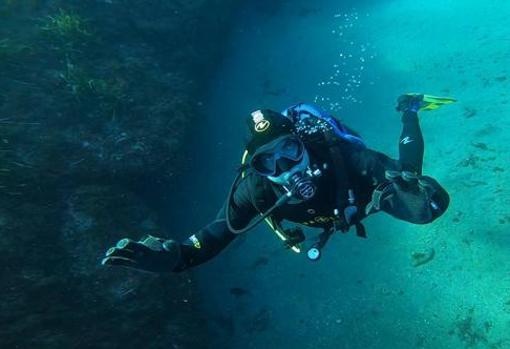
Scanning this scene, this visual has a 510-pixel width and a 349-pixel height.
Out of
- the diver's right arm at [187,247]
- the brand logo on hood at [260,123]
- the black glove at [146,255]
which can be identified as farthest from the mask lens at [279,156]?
the black glove at [146,255]

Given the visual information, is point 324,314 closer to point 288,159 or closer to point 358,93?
point 288,159

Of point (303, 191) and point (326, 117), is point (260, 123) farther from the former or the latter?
point (326, 117)

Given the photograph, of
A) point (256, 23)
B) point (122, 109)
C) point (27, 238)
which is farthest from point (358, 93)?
point (27, 238)

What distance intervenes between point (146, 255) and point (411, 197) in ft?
7.19

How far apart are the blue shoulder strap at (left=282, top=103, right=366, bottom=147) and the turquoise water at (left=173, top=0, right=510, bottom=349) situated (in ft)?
11.7

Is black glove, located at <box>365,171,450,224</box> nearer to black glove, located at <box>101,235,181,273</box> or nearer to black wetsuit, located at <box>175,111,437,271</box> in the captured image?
black wetsuit, located at <box>175,111,437,271</box>

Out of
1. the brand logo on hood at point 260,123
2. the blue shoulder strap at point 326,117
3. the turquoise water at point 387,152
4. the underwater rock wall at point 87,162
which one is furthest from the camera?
the turquoise water at point 387,152

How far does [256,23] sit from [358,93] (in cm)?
413

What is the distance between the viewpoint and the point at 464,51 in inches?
431

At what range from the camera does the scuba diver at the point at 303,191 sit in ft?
10.4

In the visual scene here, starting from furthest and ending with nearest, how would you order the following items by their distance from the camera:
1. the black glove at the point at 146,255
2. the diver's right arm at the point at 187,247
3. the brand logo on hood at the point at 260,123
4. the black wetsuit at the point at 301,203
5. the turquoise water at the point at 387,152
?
the turquoise water at the point at 387,152, the black wetsuit at the point at 301,203, the brand logo on hood at the point at 260,123, the diver's right arm at the point at 187,247, the black glove at the point at 146,255

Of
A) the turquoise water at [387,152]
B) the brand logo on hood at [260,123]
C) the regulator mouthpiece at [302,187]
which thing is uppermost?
the brand logo on hood at [260,123]

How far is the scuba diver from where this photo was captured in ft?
10.4

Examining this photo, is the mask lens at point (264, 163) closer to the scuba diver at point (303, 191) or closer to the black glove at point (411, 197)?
the scuba diver at point (303, 191)
